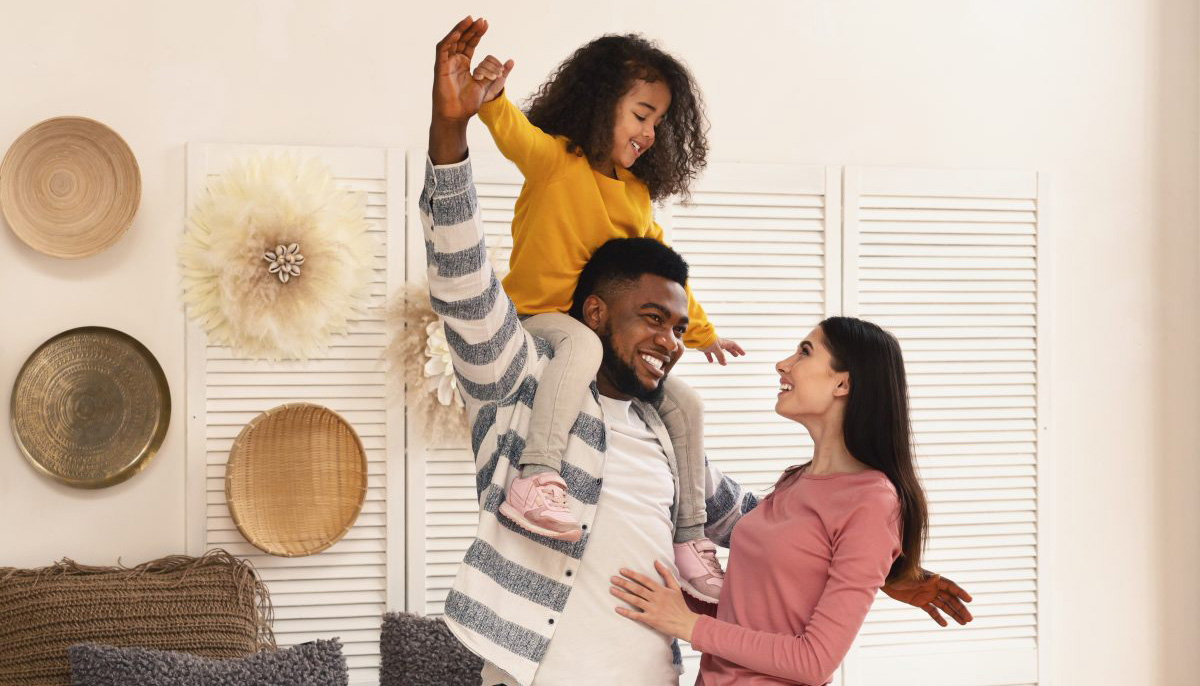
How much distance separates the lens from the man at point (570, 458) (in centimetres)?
160

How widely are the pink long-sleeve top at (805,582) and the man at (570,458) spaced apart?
0.14 meters

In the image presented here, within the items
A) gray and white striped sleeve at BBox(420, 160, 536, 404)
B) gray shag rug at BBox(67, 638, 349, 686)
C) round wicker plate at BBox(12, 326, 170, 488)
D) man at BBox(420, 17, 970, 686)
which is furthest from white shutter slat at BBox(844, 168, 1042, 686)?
round wicker plate at BBox(12, 326, 170, 488)

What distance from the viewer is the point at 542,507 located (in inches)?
65.4

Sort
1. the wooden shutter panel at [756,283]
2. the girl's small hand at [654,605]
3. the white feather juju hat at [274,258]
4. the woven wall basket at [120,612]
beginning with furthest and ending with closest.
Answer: the wooden shutter panel at [756,283] → the white feather juju hat at [274,258] → the woven wall basket at [120,612] → the girl's small hand at [654,605]

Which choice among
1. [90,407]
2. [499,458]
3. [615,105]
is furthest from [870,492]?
[90,407]

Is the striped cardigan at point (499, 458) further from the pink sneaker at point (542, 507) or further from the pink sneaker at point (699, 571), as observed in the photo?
the pink sneaker at point (699, 571)

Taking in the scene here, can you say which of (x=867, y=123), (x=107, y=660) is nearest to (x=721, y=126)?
(x=867, y=123)

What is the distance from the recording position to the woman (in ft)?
5.53

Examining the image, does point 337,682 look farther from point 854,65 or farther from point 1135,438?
point 1135,438

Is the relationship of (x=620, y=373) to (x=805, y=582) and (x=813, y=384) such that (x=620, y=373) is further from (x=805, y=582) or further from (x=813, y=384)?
(x=805, y=582)

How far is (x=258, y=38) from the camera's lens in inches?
116

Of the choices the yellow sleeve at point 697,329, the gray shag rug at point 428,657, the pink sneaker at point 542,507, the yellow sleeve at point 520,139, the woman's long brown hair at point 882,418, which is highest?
the yellow sleeve at point 520,139

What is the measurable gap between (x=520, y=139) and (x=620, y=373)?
17.3 inches

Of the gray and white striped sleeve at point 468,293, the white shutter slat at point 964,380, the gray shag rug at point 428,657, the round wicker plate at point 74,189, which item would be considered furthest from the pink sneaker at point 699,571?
the round wicker plate at point 74,189
